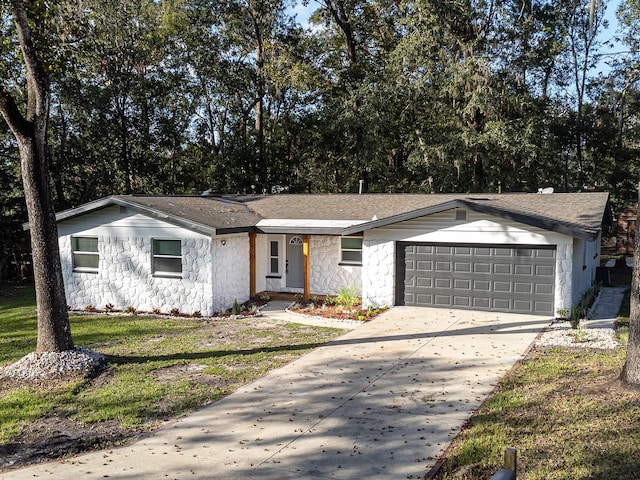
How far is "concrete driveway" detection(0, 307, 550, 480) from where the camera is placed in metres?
5.90

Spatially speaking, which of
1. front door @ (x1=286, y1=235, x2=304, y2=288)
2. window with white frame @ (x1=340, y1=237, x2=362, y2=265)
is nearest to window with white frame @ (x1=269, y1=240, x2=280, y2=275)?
front door @ (x1=286, y1=235, x2=304, y2=288)

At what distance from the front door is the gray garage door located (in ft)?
11.5

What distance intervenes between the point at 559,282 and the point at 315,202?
8.36m

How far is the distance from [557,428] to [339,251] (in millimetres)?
10558

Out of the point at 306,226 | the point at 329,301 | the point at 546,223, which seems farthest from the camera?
the point at 306,226

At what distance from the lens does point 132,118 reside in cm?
2883

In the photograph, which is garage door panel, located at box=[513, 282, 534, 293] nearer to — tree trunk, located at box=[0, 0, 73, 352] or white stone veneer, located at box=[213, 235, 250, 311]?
white stone veneer, located at box=[213, 235, 250, 311]

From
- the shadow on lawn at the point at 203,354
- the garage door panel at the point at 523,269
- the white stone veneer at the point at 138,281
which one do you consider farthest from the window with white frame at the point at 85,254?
the garage door panel at the point at 523,269

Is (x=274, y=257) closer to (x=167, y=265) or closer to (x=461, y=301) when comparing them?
(x=167, y=265)

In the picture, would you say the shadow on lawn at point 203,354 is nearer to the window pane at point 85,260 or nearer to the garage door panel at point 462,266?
the garage door panel at point 462,266

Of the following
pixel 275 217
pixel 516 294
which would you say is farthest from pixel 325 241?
pixel 516 294

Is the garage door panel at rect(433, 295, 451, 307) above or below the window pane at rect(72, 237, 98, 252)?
below

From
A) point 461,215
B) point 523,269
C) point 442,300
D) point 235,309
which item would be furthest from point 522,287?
point 235,309

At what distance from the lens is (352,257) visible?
16547 mm
